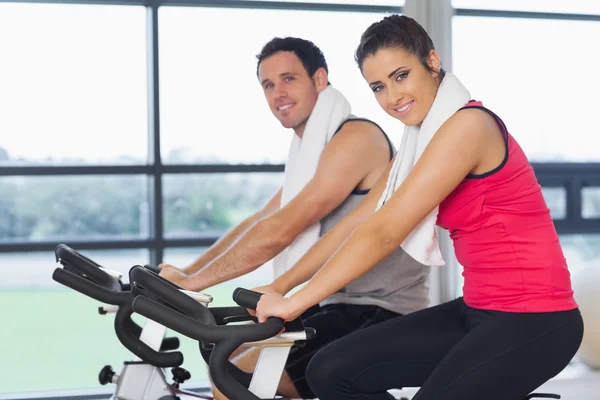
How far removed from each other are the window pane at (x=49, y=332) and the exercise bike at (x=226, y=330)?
8.15 feet

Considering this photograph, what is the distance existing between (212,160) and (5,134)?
1375 millimetres

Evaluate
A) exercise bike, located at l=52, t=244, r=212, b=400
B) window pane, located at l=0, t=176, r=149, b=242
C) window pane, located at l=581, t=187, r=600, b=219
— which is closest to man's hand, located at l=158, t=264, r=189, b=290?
exercise bike, located at l=52, t=244, r=212, b=400

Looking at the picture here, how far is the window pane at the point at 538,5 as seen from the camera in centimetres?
431

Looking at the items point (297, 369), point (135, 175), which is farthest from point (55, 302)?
point (297, 369)

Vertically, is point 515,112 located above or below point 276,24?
below

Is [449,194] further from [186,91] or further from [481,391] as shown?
[186,91]

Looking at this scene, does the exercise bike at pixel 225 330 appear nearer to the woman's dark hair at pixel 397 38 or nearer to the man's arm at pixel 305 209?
the man's arm at pixel 305 209

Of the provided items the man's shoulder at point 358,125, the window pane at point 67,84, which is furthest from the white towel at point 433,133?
the window pane at point 67,84

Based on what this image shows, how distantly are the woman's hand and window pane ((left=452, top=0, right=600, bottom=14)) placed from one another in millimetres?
3286

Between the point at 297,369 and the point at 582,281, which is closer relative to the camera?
the point at 297,369

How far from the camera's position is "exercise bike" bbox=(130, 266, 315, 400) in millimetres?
1293

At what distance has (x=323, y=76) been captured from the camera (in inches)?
97.5

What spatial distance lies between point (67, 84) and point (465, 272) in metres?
4.46

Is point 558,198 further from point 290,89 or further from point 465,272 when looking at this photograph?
point 465,272
